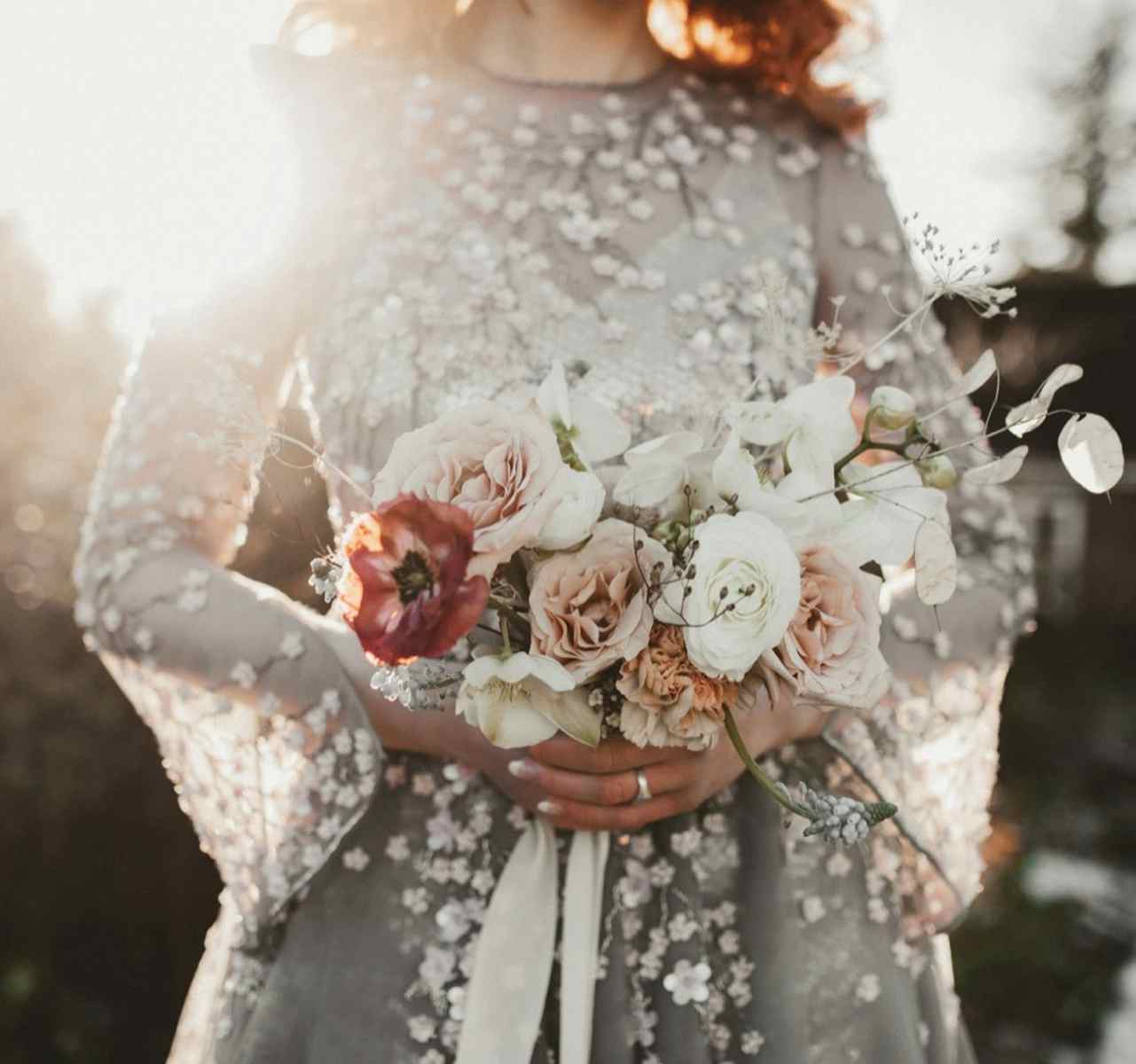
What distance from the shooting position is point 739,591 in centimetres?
110

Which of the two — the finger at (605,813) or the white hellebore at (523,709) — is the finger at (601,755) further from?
the white hellebore at (523,709)

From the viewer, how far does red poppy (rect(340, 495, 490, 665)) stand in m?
1.05

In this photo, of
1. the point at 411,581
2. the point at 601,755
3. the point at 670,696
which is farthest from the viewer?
the point at 601,755

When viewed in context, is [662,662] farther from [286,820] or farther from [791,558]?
[286,820]

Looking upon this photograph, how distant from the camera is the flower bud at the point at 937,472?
4.03 feet

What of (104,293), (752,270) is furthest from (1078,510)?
(752,270)

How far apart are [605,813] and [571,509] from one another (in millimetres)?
493

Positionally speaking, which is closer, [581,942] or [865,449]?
[865,449]

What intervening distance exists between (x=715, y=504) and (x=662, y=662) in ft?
0.52

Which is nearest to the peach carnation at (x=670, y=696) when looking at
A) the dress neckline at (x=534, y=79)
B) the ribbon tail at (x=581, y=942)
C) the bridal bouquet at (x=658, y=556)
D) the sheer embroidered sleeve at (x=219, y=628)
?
the bridal bouquet at (x=658, y=556)

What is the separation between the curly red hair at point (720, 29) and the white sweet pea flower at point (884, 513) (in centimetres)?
103

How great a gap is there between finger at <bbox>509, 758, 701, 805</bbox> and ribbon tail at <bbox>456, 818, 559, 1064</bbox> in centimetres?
11

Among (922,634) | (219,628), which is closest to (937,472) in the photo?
(922,634)

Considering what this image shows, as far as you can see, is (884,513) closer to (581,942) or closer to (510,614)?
(510,614)
